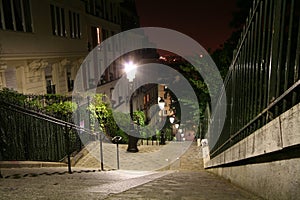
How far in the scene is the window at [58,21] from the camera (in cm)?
1412

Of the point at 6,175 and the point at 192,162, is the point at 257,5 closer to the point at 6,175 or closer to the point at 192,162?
the point at 6,175

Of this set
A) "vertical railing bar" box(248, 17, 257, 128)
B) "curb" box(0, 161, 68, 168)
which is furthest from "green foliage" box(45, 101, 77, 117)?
"vertical railing bar" box(248, 17, 257, 128)

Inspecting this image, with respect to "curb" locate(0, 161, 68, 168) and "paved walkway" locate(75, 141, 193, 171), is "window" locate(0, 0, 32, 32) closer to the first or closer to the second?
"paved walkway" locate(75, 141, 193, 171)

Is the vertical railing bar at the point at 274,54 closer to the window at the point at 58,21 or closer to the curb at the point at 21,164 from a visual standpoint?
the curb at the point at 21,164

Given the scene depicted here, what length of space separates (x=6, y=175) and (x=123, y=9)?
87.7ft

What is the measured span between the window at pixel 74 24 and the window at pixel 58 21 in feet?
2.91

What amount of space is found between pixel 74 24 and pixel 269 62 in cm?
1603

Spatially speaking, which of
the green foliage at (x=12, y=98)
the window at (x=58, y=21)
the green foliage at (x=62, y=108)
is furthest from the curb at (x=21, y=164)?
the window at (x=58, y=21)

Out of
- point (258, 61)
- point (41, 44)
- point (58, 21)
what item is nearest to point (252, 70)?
point (258, 61)

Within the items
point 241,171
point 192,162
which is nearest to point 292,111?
point 241,171

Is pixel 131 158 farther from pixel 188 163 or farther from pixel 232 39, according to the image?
pixel 232 39

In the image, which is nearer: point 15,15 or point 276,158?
point 276,158

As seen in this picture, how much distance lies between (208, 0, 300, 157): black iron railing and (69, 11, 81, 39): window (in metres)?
14.6

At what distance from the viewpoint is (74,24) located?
1653 centimetres
